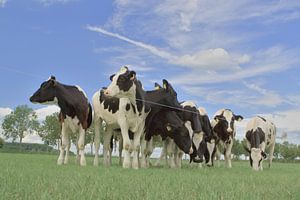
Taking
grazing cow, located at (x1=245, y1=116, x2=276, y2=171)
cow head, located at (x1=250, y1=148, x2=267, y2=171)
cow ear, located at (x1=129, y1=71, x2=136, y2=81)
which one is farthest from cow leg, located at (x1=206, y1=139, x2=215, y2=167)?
→ cow ear, located at (x1=129, y1=71, x2=136, y2=81)

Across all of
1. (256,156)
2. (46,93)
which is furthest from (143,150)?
(256,156)

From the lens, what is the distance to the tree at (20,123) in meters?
73.6

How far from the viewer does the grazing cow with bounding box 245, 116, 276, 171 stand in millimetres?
17594

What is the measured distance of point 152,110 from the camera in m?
15.2

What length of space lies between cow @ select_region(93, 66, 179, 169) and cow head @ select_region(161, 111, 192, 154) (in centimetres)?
50

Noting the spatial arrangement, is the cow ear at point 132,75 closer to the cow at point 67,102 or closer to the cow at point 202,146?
the cow at point 67,102

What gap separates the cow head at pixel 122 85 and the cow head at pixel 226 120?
26.9ft

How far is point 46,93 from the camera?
15.1 meters

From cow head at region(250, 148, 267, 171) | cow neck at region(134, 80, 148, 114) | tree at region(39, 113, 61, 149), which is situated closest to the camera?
cow neck at region(134, 80, 148, 114)

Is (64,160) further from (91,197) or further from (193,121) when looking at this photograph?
(91,197)

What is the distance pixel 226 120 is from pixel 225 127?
0.35 m

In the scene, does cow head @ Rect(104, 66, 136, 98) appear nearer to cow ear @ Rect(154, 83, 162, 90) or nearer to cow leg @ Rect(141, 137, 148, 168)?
cow leg @ Rect(141, 137, 148, 168)

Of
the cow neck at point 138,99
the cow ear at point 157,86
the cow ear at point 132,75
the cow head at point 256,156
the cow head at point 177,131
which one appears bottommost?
the cow head at point 256,156

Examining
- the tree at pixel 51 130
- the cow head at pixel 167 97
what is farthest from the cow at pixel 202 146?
the tree at pixel 51 130
